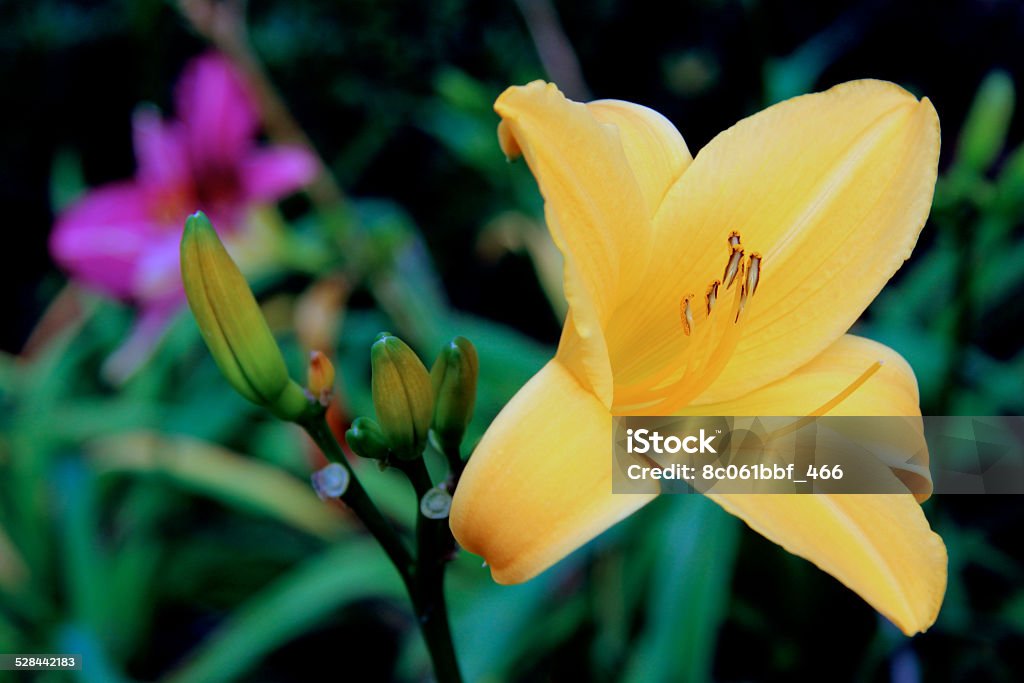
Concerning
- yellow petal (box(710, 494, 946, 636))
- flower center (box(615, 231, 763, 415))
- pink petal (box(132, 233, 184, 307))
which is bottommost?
pink petal (box(132, 233, 184, 307))

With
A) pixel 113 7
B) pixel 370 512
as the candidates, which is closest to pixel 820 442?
pixel 370 512

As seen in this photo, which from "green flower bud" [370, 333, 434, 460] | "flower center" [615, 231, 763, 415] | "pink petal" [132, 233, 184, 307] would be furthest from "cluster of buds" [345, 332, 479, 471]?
"pink petal" [132, 233, 184, 307]

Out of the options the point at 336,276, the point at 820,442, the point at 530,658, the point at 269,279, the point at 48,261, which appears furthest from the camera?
the point at 48,261

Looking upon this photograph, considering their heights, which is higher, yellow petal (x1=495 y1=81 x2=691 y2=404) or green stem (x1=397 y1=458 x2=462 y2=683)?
yellow petal (x1=495 y1=81 x2=691 y2=404)

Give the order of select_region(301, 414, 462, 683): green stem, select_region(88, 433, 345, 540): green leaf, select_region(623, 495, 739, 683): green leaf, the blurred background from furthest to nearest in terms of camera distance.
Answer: select_region(88, 433, 345, 540): green leaf
the blurred background
select_region(623, 495, 739, 683): green leaf
select_region(301, 414, 462, 683): green stem

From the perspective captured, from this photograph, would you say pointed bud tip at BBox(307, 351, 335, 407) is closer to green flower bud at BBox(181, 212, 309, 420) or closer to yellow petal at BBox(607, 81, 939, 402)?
green flower bud at BBox(181, 212, 309, 420)

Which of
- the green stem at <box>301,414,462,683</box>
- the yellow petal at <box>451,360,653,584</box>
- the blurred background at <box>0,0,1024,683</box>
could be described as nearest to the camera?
the yellow petal at <box>451,360,653,584</box>

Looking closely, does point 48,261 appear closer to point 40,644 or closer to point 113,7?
point 113,7
